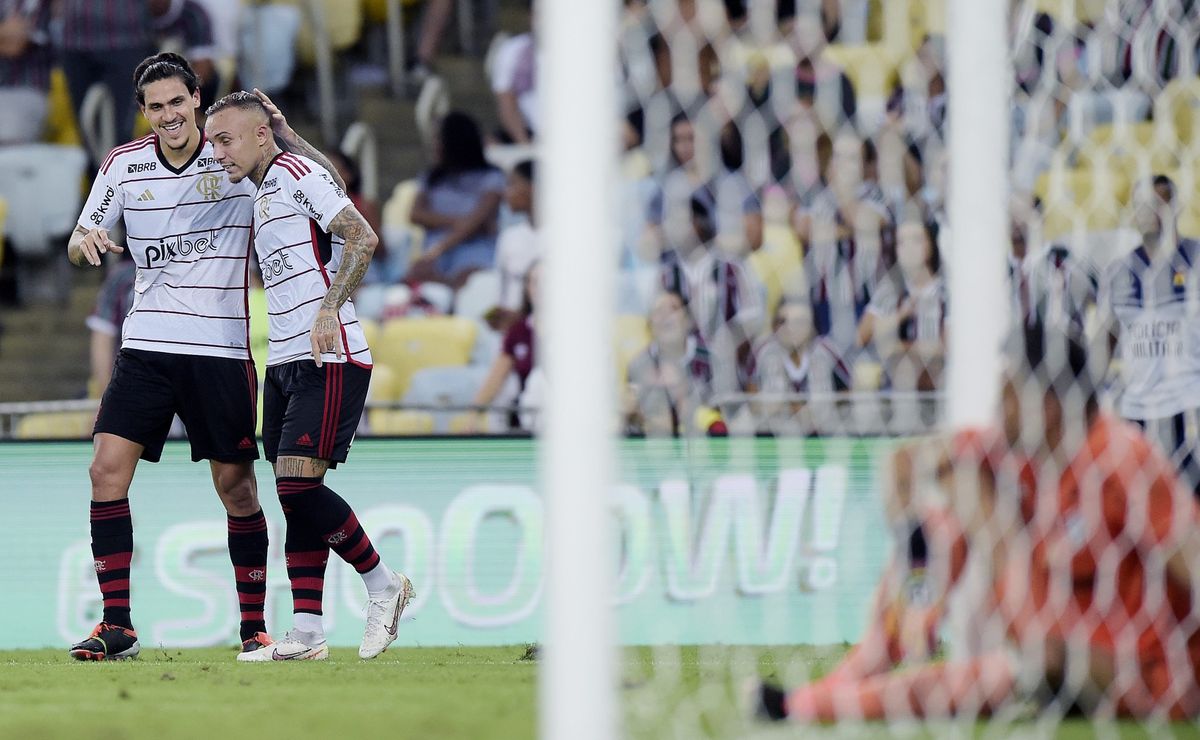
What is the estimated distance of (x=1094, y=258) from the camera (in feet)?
24.3

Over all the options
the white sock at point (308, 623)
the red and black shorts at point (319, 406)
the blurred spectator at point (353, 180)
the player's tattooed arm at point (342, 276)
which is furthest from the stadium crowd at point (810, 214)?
the white sock at point (308, 623)

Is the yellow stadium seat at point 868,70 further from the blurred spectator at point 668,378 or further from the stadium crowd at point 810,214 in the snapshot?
the blurred spectator at point 668,378

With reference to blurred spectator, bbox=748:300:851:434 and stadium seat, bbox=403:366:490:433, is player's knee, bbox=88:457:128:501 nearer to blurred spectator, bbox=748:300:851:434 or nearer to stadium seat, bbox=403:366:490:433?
blurred spectator, bbox=748:300:851:434

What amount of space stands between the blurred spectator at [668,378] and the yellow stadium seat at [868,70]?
4.81 feet

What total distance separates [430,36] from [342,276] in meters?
6.34

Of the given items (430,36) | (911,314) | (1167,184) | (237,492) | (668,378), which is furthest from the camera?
(430,36)

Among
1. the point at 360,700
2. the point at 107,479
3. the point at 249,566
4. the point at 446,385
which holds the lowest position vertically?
the point at 360,700

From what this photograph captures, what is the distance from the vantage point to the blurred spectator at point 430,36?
11.2 m

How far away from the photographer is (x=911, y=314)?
22.0 feet

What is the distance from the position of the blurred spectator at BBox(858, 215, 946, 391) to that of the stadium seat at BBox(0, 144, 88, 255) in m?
5.21

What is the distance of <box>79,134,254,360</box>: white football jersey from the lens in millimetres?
5559

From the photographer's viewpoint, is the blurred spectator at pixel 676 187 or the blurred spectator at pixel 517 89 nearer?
the blurred spectator at pixel 676 187

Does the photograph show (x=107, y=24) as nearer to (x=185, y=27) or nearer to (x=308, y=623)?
(x=185, y=27)

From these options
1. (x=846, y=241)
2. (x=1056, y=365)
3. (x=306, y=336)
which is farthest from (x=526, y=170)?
(x=1056, y=365)
